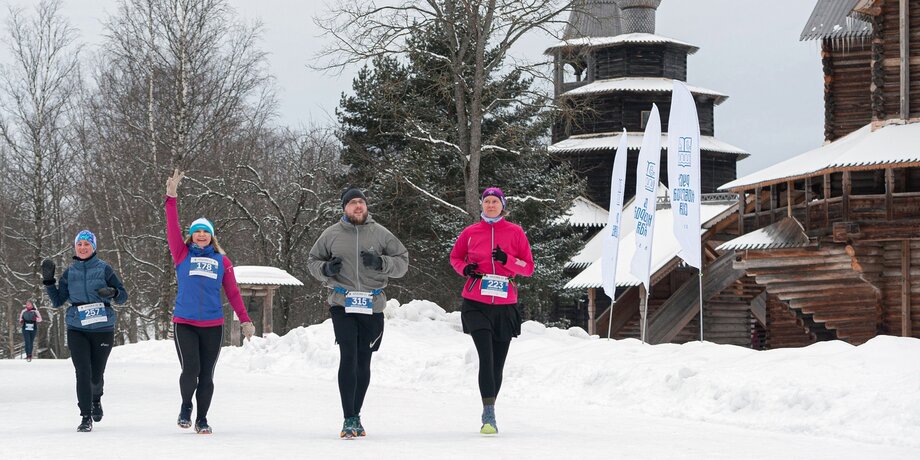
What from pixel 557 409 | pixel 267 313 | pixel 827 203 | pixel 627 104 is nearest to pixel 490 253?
pixel 557 409

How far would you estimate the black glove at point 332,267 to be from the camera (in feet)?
30.7

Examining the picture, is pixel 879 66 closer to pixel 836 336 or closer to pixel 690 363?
pixel 836 336

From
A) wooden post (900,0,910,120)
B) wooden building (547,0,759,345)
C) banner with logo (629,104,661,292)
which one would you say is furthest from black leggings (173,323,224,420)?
wooden building (547,0,759,345)

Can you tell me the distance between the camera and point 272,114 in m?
45.3

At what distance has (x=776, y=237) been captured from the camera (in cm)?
2909

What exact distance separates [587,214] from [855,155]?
71.9ft

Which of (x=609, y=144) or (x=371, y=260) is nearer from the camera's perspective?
(x=371, y=260)

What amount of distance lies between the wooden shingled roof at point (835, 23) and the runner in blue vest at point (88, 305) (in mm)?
26670

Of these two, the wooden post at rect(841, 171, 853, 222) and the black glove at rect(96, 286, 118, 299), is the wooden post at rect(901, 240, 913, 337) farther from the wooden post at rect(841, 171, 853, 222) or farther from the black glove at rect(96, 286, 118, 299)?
the black glove at rect(96, 286, 118, 299)

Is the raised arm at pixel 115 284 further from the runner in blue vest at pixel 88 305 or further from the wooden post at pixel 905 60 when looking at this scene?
the wooden post at pixel 905 60

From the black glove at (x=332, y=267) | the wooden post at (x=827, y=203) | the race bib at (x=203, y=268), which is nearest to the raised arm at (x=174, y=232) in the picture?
the race bib at (x=203, y=268)

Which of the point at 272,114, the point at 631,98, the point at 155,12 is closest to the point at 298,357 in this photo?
the point at 155,12

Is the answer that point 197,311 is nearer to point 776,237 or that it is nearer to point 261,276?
point 261,276

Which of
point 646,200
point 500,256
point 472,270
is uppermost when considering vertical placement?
point 646,200
